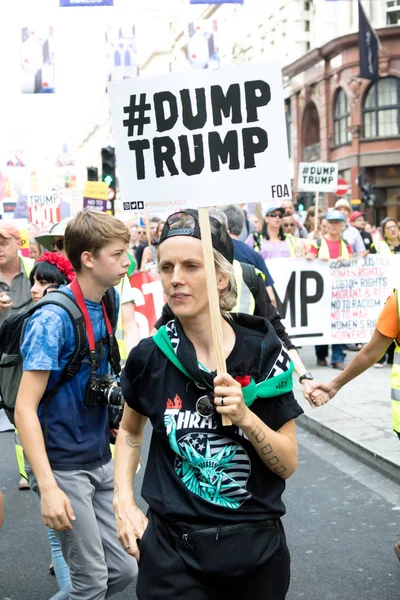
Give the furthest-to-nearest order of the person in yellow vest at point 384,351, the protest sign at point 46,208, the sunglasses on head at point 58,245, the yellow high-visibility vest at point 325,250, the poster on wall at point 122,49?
the poster on wall at point 122,49 → the protest sign at point 46,208 → the yellow high-visibility vest at point 325,250 → the sunglasses on head at point 58,245 → the person in yellow vest at point 384,351

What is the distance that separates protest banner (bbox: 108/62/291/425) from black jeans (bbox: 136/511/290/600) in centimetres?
99

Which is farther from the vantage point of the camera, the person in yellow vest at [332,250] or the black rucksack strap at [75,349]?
the person in yellow vest at [332,250]

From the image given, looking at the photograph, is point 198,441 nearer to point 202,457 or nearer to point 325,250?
point 202,457

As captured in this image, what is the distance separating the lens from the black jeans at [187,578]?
9.07 ft

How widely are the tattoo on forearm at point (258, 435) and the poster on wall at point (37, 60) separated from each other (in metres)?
18.6

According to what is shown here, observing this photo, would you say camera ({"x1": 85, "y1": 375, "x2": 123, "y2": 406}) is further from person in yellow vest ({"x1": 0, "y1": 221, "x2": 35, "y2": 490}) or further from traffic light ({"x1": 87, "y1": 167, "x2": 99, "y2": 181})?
traffic light ({"x1": 87, "y1": 167, "x2": 99, "y2": 181})

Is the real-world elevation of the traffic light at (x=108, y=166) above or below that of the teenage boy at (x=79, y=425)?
above

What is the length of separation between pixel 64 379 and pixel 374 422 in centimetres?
548

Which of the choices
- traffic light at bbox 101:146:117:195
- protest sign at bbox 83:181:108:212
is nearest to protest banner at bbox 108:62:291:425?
protest sign at bbox 83:181:108:212

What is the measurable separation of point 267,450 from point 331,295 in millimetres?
9986

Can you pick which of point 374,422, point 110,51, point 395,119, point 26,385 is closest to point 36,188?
point 395,119

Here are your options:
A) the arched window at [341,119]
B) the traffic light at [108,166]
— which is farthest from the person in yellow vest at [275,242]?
the arched window at [341,119]

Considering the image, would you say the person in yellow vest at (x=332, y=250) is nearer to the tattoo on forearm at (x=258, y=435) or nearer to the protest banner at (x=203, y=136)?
the protest banner at (x=203, y=136)

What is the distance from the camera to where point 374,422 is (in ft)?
28.7
